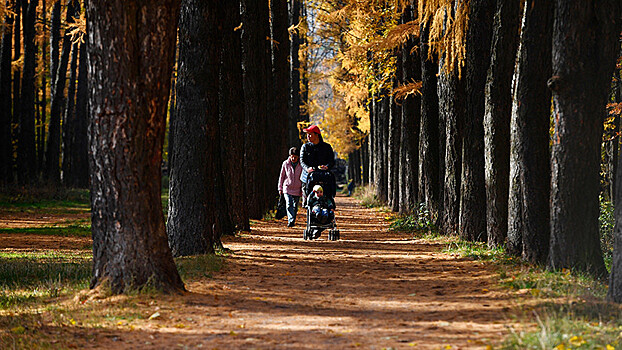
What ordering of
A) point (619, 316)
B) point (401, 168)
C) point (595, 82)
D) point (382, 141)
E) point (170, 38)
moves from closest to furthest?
point (619, 316) < point (170, 38) < point (595, 82) < point (401, 168) < point (382, 141)

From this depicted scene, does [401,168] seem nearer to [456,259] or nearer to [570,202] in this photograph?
[456,259]

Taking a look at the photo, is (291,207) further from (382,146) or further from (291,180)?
(382,146)

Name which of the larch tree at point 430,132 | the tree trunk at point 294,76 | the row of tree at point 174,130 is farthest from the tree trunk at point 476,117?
the tree trunk at point 294,76

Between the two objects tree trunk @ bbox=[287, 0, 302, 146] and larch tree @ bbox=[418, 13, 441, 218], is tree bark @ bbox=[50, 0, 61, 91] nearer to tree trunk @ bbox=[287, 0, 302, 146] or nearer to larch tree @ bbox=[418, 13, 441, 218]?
tree trunk @ bbox=[287, 0, 302, 146]

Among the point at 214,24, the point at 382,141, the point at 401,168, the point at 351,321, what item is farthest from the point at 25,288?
the point at 382,141

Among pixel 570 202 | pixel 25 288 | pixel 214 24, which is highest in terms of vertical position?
pixel 214 24

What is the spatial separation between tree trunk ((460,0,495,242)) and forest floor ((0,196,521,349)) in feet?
7.18

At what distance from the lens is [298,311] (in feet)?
27.0

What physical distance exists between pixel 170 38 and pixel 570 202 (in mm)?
5404

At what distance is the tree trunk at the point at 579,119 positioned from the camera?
32.4 ft

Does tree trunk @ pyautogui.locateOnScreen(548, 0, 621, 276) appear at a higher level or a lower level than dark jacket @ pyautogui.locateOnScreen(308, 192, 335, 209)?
higher

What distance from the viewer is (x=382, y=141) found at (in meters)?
35.5

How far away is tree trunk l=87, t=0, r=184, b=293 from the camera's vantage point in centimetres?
848

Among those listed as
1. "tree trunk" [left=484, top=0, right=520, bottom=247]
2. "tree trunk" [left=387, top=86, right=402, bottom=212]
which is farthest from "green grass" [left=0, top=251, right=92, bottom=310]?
"tree trunk" [left=387, top=86, right=402, bottom=212]
